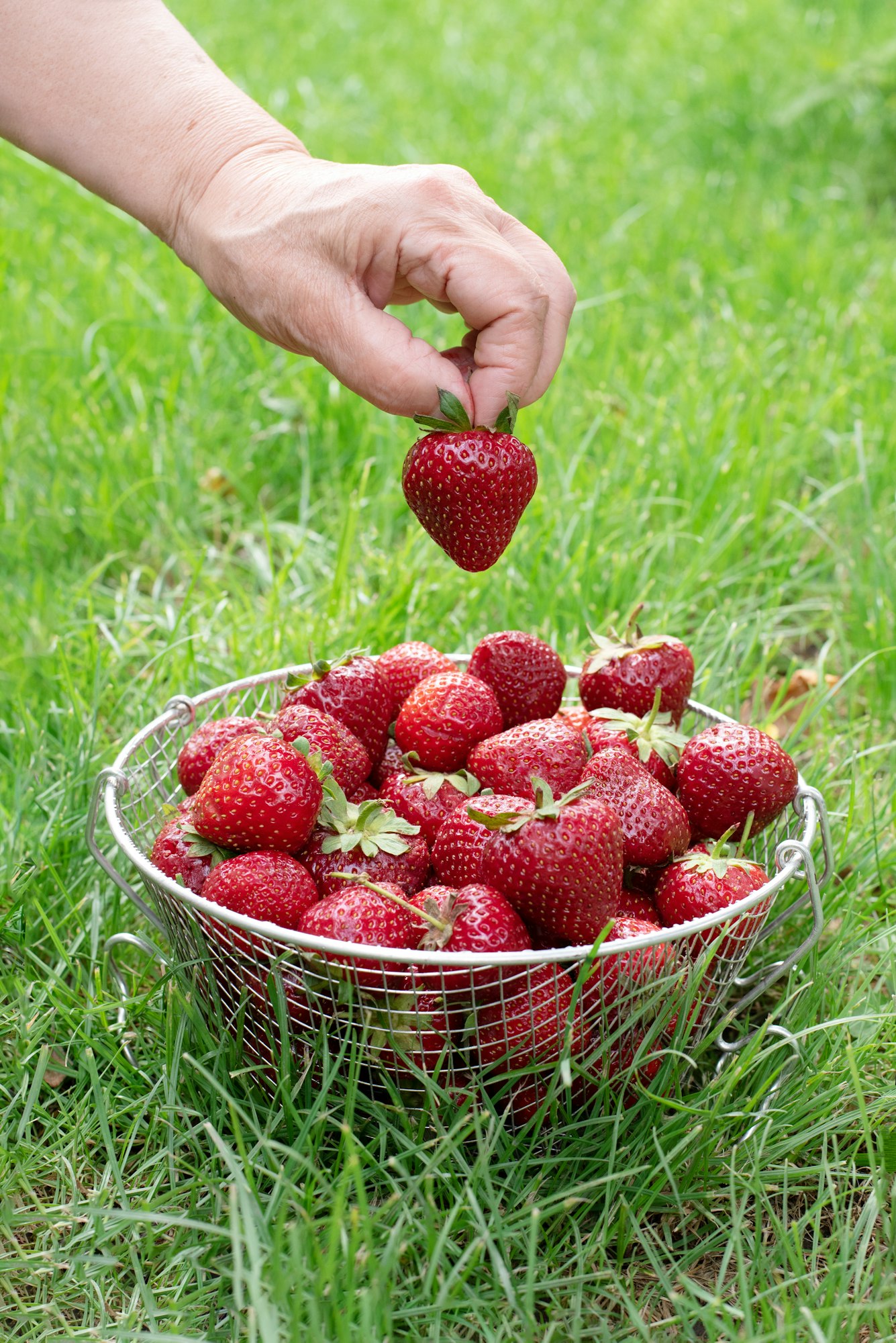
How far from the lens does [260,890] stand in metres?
1.44

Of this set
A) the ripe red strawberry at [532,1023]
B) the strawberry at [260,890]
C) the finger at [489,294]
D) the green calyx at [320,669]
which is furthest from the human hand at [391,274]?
the ripe red strawberry at [532,1023]

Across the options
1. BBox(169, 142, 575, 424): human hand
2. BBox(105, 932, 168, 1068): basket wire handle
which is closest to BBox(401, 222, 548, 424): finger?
BBox(169, 142, 575, 424): human hand

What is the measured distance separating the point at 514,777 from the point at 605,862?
247 millimetres

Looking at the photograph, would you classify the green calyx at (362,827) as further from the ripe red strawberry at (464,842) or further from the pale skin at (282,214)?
the pale skin at (282,214)

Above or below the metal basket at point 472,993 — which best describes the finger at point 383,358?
above

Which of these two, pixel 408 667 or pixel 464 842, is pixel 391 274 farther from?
pixel 464 842

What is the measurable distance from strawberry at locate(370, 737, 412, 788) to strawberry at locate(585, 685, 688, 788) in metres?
0.27

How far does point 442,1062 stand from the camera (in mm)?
1434

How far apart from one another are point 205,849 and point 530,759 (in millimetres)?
433

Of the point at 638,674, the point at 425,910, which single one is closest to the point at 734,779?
the point at 638,674

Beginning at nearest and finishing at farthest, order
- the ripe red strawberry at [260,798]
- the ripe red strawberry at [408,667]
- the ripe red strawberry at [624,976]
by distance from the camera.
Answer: the ripe red strawberry at [624,976] < the ripe red strawberry at [260,798] < the ripe red strawberry at [408,667]

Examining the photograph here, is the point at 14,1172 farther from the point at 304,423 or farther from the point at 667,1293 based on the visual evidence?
the point at 304,423

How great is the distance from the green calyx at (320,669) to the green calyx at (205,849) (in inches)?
11.1

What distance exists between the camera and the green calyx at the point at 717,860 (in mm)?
1493
